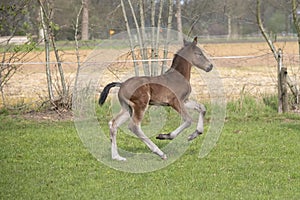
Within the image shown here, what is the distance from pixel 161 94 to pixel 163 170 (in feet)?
4.34

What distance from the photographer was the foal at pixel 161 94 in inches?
380

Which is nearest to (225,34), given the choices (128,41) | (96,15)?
(96,15)

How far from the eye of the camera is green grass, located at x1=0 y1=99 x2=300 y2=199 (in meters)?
7.72

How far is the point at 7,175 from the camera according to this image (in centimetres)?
898

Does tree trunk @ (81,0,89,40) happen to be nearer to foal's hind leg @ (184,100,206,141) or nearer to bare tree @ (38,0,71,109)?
bare tree @ (38,0,71,109)

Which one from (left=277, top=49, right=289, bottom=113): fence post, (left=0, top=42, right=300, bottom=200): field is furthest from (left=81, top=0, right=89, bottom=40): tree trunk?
(left=277, top=49, right=289, bottom=113): fence post

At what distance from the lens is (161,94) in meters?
9.73

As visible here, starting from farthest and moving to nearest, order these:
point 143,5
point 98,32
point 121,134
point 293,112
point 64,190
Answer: point 98,32 < point 143,5 < point 293,112 < point 121,134 < point 64,190

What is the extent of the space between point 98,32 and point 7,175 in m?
10.2

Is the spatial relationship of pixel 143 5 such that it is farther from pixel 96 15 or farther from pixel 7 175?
pixel 7 175

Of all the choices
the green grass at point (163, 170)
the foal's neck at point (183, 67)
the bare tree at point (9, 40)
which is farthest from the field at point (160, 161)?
the bare tree at point (9, 40)

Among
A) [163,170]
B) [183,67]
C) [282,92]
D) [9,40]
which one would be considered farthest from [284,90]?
[9,40]

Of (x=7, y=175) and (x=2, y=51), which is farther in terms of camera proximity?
(x=2, y=51)

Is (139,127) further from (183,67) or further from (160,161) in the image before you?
(183,67)
